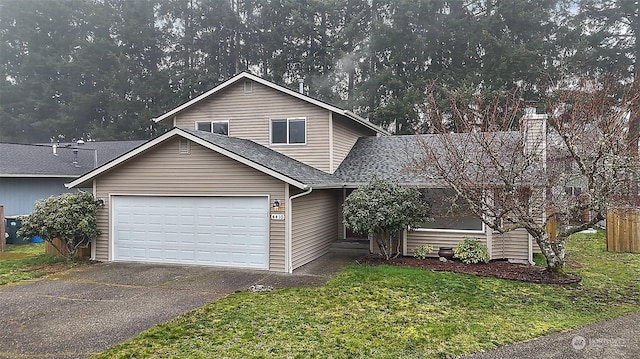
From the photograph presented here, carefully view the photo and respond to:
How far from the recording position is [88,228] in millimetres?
10922

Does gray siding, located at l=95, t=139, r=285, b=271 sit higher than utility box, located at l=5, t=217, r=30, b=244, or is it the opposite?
gray siding, located at l=95, t=139, r=285, b=271

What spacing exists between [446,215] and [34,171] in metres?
15.9

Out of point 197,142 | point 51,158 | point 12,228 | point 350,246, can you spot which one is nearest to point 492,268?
point 350,246

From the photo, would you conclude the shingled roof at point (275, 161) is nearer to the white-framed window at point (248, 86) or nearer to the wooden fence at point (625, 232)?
the white-framed window at point (248, 86)

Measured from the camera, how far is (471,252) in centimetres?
1111

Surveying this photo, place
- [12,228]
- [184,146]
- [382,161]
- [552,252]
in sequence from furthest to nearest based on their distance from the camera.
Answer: [12,228]
[382,161]
[184,146]
[552,252]

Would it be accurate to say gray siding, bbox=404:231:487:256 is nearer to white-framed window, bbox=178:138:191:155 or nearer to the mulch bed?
the mulch bed

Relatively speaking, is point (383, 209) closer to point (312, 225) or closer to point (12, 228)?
point (312, 225)

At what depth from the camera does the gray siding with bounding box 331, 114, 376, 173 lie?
45.3 feet

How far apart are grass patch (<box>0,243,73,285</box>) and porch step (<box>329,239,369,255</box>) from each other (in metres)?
7.52

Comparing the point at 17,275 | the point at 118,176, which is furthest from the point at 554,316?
the point at 17,275

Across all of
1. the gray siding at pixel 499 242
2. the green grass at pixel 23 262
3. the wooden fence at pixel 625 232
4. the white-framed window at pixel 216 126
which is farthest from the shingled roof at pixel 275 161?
the wooden fence at pixel 625 232

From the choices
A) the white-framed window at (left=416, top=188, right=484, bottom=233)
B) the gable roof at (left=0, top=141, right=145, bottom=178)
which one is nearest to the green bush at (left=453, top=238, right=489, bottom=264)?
the white-framed window at (left=416, top=188, right=484, bottom=233)

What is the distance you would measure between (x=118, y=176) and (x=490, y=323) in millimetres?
9648
